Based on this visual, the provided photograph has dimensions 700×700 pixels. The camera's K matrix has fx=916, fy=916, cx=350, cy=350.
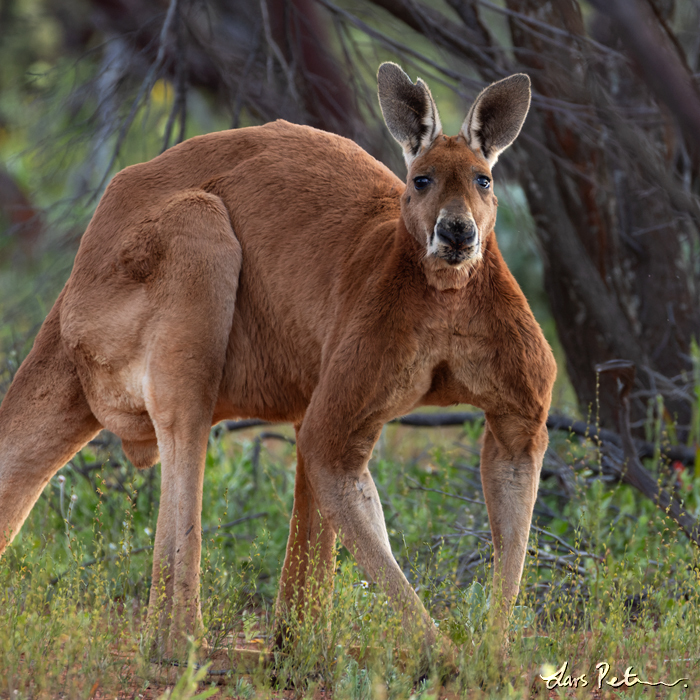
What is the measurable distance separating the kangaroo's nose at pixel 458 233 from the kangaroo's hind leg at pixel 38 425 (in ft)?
5.94

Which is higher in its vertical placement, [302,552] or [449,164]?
[449,164]

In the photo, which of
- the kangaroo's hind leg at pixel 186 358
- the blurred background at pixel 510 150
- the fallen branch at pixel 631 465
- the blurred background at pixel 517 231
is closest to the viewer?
the kangaroo's hind leg at pixel 186 358

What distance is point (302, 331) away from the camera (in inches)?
140

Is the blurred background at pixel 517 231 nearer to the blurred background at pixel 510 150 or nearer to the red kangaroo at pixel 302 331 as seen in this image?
the blurred background at pixel 510 150

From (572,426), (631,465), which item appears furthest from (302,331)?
(572,426)

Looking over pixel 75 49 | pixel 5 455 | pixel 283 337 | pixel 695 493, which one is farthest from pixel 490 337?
pixel 75 49

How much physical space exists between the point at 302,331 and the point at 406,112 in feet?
3.00

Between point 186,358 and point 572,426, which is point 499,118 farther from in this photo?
point 572,426

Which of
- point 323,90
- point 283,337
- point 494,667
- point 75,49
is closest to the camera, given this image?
point 494,667

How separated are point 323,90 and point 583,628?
355 centimetres

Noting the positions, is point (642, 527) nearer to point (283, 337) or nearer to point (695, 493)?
point (695, 493)

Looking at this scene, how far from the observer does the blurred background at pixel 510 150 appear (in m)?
5.23

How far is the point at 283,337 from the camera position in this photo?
3641 millimetres

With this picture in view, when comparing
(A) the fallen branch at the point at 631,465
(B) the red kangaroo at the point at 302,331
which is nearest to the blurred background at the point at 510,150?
(A) the fallen branch at the point at 631,465
